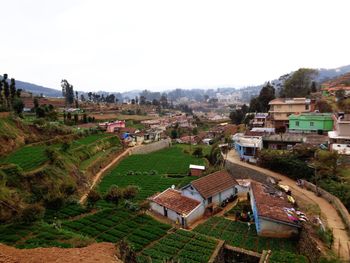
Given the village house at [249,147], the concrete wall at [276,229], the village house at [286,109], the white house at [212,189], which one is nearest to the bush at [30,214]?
the white house at [212,189]

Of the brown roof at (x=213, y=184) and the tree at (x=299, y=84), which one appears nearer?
the brown roof at (x=213, y=184)

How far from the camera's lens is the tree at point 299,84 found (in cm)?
6456

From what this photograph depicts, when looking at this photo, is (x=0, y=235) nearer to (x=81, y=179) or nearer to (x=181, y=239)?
(x=181, y=239)

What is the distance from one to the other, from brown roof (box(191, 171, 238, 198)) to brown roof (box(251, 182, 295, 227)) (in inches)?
106

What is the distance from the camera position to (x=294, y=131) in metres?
44.2

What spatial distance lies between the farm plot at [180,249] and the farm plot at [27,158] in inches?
633

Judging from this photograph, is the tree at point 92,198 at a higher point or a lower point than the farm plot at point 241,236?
higher

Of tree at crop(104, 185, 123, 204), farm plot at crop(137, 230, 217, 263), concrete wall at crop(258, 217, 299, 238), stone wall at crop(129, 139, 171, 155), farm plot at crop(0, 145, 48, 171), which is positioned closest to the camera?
farm plot at crop(137, 230, 217, 263)

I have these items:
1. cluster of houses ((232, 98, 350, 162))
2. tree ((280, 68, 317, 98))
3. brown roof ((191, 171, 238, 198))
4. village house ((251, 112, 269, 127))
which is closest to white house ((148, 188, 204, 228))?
brown roof ((191, 171, 238, 198))

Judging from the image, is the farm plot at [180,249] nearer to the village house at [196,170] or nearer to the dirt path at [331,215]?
the dirt path at [331,215]

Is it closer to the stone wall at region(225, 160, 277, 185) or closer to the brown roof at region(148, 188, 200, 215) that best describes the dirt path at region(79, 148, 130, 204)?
the brown roof at region(148, 188, 200, 215)

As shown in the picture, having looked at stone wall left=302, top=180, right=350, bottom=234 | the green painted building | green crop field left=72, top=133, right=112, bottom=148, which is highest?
the green painted building

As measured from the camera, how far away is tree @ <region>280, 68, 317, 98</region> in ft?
212

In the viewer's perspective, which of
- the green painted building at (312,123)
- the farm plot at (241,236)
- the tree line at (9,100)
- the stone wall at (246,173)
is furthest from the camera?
the tree line at (9,100)
